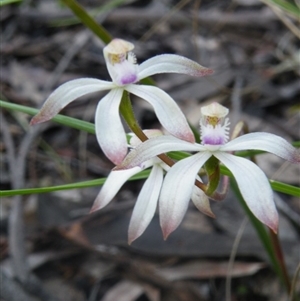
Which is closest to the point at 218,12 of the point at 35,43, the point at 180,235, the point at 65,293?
the point at 35,43

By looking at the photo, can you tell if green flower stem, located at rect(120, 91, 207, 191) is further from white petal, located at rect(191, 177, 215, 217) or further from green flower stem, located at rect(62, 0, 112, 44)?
green flower stem, located at rect(62, 0, 112, 44)

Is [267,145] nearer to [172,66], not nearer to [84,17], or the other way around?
[172,66]

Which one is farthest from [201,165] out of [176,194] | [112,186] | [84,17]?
[84,17]

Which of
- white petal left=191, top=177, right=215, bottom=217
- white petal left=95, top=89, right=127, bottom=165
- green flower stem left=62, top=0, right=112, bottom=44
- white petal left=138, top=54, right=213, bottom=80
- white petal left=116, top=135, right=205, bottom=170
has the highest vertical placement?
green flower stem left=62, top=0, right=112, bottom=44

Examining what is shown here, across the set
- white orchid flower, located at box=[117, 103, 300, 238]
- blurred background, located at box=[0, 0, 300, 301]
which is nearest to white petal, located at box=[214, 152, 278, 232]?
white orchid flower, located at box=[117, 103, 300, 238]

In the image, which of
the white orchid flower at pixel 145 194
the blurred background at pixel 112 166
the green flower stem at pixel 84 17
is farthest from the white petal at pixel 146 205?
the blurred background at pixel 112 166

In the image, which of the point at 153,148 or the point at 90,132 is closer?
the point at 153,148

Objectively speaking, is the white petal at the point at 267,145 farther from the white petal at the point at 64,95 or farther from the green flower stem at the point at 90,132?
the white petal at the point at 64,95
